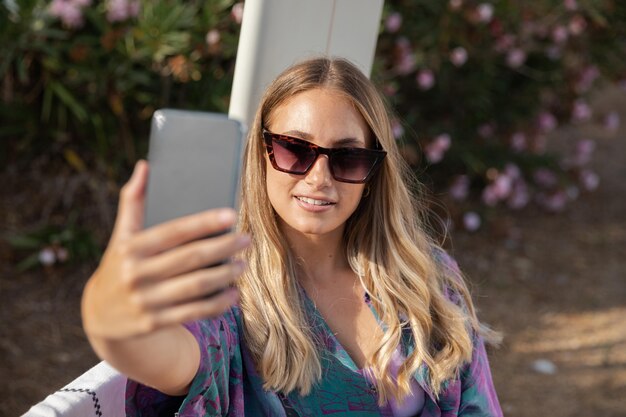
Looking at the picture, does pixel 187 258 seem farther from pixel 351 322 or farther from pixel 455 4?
pixel 455 4

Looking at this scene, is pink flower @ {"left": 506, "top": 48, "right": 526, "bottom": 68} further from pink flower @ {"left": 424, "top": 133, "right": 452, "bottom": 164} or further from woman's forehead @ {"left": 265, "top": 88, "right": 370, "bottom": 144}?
woman's forehead @ {"left": 265, "top": 88, "right": 370, "bottom": 144}

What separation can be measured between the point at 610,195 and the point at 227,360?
17.9ft

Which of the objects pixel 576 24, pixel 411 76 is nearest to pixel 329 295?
pixel 411 76

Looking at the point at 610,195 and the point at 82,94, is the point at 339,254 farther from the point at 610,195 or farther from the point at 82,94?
the point at 610,195

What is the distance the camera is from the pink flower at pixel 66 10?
386 centimetres

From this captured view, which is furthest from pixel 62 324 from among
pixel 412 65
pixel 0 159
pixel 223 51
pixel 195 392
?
pixel 195 392

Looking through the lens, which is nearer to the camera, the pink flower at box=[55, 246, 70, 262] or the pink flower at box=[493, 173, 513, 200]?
the pink flower at box=[55, 246, 70, 262]

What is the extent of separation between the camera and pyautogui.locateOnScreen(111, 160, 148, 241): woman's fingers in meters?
0.99

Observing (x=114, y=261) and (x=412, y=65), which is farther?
(x=412, y=65)

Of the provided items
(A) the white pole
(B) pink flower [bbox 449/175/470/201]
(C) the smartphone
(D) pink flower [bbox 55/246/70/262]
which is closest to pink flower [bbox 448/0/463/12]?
(B) pink flower [bbox 449/175/470/201]

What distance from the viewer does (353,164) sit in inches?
68.6

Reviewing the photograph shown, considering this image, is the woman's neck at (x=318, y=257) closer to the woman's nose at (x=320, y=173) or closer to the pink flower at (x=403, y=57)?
the woman's nose at (x=320, y=173)

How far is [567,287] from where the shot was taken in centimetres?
500

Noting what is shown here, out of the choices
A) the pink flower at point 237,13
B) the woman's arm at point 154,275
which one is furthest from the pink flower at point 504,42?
the woman's arm at point 154,275
